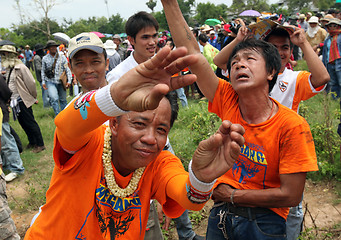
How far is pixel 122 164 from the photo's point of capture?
1.89 m

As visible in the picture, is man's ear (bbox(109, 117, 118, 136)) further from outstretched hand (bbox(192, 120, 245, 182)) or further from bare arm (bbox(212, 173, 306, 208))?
bare arm (bbox(212, 173, 306, 208))

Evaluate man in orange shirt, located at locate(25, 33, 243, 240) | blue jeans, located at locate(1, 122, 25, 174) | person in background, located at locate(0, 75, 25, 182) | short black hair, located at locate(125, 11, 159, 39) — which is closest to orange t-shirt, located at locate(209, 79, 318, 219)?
man in orange shirt, located at locate(25, 33, 243, 240)

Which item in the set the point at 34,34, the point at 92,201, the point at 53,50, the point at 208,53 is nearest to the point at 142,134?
the point at 92,201

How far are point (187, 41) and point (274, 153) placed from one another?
39.5 inches

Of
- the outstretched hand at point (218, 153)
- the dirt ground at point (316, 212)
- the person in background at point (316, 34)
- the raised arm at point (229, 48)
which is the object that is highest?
the raised arm at point (229, 48)

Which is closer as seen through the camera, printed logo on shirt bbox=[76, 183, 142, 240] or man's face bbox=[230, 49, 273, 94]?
printed logo on shirt bbox=[76, 183, 142, 240]

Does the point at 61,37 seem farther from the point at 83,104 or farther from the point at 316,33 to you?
the point at 316,33

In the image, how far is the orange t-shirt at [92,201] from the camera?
5.61ft

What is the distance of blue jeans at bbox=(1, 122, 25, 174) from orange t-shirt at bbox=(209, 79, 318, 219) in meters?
4.81

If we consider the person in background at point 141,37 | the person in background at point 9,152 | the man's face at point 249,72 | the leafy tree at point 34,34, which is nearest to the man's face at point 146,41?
the person in background at point 141,37

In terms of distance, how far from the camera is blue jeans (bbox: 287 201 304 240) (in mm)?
2727

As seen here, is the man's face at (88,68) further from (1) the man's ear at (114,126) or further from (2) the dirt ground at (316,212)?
(2) the dirt ground at (316,212)

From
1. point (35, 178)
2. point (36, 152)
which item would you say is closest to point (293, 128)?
point (35, 178)

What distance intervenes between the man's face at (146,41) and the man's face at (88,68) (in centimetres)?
75
